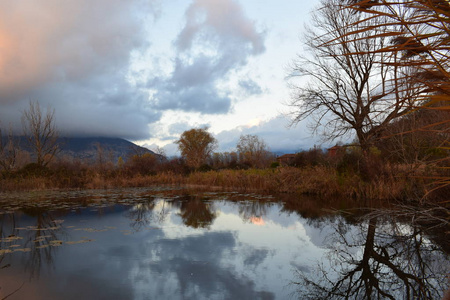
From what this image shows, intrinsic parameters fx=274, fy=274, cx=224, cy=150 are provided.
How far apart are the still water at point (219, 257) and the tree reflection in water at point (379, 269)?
14 mm

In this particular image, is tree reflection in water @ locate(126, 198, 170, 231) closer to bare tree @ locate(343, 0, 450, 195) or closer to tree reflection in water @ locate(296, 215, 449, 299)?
tree reflection in water @ locate(296, 215, 449, 299)

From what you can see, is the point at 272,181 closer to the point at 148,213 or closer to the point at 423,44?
the point at 148,213

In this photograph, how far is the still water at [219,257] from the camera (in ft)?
11.6

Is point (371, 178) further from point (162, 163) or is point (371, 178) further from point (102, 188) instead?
point (162, 163)

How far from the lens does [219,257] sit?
478 centimetres

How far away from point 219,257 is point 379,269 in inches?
100

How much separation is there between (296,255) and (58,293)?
3744mm

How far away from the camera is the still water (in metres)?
3.54

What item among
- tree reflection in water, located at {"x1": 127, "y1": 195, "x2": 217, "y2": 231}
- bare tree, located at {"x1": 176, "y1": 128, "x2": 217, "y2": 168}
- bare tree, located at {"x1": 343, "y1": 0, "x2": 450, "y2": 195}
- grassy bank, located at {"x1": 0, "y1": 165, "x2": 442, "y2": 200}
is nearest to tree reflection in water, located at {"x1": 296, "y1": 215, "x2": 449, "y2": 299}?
bare tree, located at {"x1": 343, "y1": 0, "x2": 450, "y2": 195}

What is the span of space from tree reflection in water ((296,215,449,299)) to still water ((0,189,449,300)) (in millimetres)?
14

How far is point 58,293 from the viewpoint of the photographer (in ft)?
11.2

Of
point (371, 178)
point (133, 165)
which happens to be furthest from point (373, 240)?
point (133, 165)

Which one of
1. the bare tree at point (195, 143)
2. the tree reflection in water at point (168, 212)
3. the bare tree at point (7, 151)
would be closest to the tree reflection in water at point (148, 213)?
the tree reflection in water at point (168, 212)

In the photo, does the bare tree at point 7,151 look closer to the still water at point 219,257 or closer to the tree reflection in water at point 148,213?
the tree reflection in water at point 148,213
